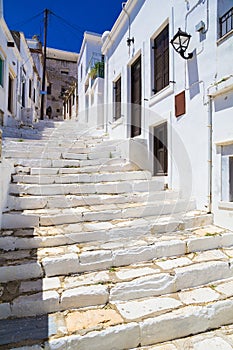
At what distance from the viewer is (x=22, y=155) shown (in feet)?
19.4

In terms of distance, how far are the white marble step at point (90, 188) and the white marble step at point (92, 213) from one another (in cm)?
49

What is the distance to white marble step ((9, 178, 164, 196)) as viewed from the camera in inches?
172

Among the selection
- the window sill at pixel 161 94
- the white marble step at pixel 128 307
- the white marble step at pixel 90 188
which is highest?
the window sill at pixel 161 94

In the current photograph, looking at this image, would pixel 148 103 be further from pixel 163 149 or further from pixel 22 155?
pixel 22 155

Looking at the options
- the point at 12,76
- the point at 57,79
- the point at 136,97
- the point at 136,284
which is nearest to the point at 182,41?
the point at 136,97

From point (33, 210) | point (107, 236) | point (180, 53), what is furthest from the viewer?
point (180, 53)

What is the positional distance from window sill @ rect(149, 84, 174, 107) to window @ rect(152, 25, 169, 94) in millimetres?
241

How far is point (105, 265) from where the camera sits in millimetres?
Answer: 3051

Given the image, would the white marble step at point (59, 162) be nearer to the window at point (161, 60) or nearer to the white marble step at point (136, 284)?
the window at point (161, 60)

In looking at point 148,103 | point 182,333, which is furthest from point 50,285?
point 148,103

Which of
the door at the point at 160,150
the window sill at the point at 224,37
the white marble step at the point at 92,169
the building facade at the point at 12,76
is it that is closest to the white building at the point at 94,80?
the building facade at the point at 12,76

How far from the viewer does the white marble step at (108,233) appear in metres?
3.24

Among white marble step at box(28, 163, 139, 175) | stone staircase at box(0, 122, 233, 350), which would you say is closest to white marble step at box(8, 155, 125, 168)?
white marble step at box(28, 163, 139, 175)

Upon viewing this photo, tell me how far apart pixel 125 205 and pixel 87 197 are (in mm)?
696
